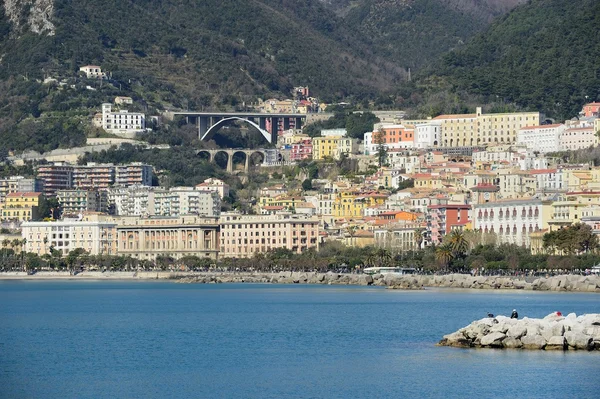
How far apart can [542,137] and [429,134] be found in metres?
11.0

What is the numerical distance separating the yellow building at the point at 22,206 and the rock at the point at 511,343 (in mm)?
92686

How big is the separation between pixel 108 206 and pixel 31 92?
22581 millimetres

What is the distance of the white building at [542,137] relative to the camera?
126681 millimetres

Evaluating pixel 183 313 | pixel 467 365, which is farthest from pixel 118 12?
pixel 467 365

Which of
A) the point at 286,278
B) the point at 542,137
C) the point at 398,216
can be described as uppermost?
the point at 542,137

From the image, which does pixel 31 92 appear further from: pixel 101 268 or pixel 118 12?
pixel 101 268

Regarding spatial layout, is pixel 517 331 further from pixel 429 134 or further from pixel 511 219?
pixel 429 134

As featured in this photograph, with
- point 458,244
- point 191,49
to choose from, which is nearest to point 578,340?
point 458,244

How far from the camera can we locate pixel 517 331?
46.3 m

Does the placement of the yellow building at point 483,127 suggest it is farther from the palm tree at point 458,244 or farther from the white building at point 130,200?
the palm tree at point 458,244

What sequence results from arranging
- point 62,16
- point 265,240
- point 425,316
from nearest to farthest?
point 425,316 → point 265,240 → point 62,16

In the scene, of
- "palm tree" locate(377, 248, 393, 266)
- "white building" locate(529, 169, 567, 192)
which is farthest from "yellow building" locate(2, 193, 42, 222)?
"palm tree" locate(377, 248, 393, 266)

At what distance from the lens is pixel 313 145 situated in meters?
144

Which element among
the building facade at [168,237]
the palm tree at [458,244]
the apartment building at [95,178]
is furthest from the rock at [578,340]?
the apartment building at [95,178]
